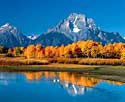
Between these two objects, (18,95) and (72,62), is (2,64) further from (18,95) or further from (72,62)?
(18,95)

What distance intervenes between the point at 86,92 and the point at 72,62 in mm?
91604

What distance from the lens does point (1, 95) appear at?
1825 inches

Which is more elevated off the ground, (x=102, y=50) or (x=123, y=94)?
(x=102, y=50)

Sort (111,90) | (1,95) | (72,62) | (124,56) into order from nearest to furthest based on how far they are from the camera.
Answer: (1,95) < (111,90) < (72,62) < (124,56)

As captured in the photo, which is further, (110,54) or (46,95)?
(110,54)

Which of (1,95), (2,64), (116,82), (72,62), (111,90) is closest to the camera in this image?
(1,95)

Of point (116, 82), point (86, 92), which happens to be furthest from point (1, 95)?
point (116, 82)

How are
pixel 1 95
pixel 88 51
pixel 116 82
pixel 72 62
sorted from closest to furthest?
pixel 1 95 < pixel 116 82 < pixel 72 62 < pixel 88 51

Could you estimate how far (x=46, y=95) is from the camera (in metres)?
48.2

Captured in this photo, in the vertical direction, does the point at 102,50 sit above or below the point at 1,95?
above

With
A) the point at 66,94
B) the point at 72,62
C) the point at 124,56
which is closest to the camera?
the point at 66,94

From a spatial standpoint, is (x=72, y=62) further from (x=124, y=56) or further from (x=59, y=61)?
(x=124, y=56)

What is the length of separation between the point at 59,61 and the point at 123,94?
96462 millimetres

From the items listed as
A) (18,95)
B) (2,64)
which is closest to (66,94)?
(18,95)
